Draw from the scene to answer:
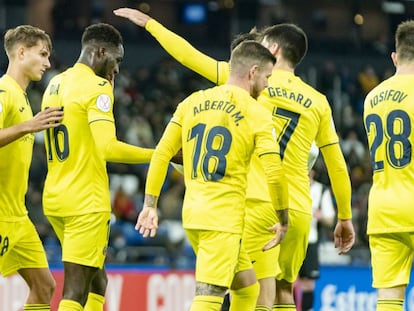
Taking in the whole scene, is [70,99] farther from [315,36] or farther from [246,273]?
[315,36]

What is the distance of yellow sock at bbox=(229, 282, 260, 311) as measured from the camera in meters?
8.55

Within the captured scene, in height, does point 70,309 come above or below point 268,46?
below

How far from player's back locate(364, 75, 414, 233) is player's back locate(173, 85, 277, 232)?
1026mm

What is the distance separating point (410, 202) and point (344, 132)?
16.6 m

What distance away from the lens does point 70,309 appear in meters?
8.89

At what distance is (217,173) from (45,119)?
1.41m

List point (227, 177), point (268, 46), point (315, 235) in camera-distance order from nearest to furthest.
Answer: point (227, 177), point (268, 46), point (315, 235)

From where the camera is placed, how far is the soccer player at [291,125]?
371 inches

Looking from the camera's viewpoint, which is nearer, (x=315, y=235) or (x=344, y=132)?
(x=315, y=235)

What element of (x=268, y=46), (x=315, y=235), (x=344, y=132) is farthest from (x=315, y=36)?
(x=268, y=46)

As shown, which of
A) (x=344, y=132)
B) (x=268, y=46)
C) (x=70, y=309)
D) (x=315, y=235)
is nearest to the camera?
(x=70, y=309)

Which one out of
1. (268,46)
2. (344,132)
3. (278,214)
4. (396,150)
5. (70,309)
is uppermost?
(344,132)

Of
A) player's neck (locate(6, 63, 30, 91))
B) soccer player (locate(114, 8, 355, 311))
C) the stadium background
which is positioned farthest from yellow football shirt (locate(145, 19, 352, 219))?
the stadium background

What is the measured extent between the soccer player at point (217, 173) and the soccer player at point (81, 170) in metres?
0.75
